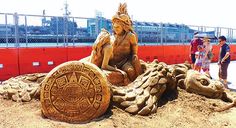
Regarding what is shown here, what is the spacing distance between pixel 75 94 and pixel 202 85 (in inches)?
85.9

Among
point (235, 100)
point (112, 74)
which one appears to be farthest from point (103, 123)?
point (235, 100)

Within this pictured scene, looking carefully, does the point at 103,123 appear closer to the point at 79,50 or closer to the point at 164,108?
the point at 164,108

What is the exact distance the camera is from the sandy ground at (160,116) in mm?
3775

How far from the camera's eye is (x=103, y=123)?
3.75 m

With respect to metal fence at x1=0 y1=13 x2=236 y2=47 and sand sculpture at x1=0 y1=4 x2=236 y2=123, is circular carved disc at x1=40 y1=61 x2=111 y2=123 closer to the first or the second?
sand sculpture at x1=0 y1=4 x2=236 y2=123

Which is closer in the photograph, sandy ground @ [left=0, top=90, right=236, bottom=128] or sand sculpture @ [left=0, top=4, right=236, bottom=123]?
sandy ground @ [left=0, top=90, right=236, bottom=128]

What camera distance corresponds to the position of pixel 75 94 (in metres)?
3.90

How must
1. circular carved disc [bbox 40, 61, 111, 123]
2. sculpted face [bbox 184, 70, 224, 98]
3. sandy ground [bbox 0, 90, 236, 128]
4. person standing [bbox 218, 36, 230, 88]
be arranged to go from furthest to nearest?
1. person standing [bbox 218, 36, 230, 88]
2. sculpted face [bbox 184, 70, 224, 98]
3. circular carved disc [bbox 40, 61, 111, 123]
4. sandy ground [bbox 0, 90, 236, 128]

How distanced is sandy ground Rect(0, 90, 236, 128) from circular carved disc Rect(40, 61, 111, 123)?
125mm

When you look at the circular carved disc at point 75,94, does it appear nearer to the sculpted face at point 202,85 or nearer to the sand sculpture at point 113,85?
the sand sculpture at point 113,85

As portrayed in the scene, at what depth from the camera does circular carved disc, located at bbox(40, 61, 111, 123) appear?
3.88 meters

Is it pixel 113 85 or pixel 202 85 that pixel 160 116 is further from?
pixel 202 85

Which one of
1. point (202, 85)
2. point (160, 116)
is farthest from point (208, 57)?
point (160, 116)

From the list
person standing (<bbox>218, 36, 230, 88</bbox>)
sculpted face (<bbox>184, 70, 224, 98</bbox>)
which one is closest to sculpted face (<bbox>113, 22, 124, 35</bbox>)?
sculpted face (<bbox>184, 70, 224, 98</bbox>)
